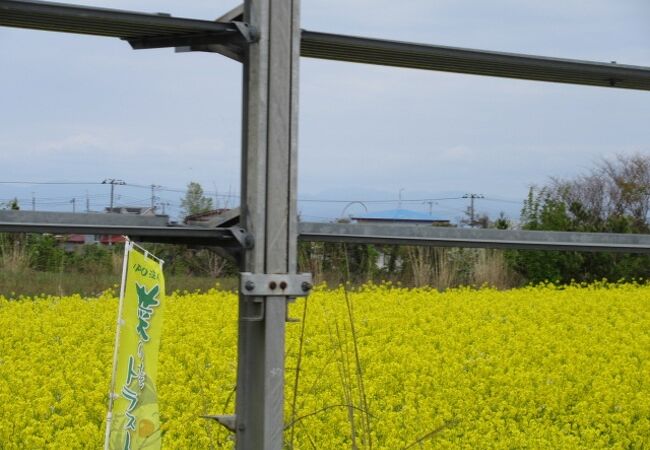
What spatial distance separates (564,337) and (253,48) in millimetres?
6176

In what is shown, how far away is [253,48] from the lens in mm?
1463

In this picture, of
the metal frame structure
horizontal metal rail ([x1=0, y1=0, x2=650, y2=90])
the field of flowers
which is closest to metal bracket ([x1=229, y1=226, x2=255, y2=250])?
the metal frame structure

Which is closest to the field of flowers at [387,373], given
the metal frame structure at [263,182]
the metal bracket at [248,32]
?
the metal frame structure at [263,182]

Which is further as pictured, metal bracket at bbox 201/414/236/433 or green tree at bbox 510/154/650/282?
green tree at bbox 510/154/650/282

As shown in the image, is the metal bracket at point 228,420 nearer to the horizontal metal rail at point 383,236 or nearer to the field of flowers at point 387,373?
the horizontal metal rail at point 383,236

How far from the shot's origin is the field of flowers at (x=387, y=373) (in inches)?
186

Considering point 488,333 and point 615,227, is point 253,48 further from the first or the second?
point 615,227

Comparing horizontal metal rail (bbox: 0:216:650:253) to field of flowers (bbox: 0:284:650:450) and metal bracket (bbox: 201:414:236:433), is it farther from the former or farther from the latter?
field of flowers (bbox: 0:284:650:450)

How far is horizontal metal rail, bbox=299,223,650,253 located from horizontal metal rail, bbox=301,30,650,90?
280mm

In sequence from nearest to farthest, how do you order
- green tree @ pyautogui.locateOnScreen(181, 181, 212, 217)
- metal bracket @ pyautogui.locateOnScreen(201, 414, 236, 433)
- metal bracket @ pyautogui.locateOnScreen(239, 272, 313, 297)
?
metal bracket @ pyautogui.locateOnScreen(239, 272, 313, 297) → metal bracket @ pyautogui.locateOnScreen(201, 414, 236, 433) → green tree @ pyautogui.locateOnScreen(181, 181, 212, 217)

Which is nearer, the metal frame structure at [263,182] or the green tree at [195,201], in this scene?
the metal frame structure at [263,182]

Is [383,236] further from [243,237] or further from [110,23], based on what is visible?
[110,23]

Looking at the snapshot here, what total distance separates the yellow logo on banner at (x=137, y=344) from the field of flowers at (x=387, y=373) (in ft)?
5.17

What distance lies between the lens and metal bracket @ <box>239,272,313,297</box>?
144cm
